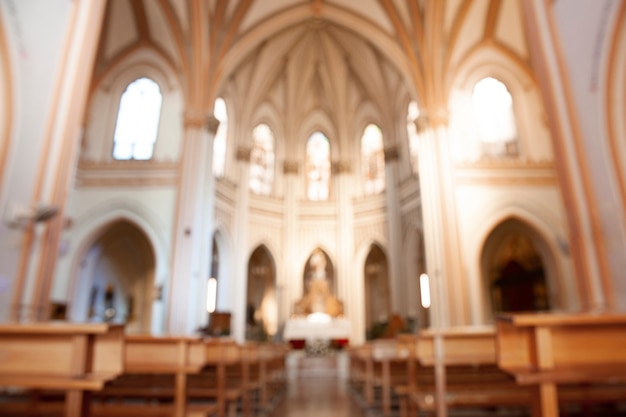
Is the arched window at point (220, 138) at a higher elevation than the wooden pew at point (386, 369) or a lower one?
higher

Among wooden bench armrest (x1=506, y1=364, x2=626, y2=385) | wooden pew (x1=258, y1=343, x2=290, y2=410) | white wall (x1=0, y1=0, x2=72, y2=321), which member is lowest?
wooden pew (x1=258, y1=343, x2=290, y2=410)

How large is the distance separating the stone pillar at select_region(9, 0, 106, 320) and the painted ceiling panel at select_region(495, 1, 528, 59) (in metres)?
12.6

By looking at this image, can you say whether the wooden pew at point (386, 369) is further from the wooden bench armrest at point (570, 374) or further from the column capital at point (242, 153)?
the column capital at point (242, 153)

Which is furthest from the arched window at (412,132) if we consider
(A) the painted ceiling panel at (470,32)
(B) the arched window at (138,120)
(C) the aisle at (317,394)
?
(B) the arched window at (138,120)

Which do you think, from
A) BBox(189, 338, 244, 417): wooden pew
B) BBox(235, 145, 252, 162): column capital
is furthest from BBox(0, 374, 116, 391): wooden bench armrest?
BBox(235, 145, 252, 162): column capital

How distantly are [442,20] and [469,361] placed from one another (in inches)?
503

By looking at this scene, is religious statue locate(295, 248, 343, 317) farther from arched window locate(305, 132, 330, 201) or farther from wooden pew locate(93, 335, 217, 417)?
wooden pew locate(93, 335, 217, 417)

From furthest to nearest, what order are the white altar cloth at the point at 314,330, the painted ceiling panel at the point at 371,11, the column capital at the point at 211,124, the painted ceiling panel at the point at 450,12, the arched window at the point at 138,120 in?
1. the white altar cloth at the point at 314,330
2. the painted ceiling panel at the point at 371,11
3. the arched window at the point at 138,120
4. the column capital at the point at 211,124
5. the painted ceiling panel at the point at 450,12

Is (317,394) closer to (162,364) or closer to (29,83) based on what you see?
(162,364)

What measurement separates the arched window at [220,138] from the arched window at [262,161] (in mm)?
1964

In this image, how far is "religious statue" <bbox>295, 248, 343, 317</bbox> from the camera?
18219 mm

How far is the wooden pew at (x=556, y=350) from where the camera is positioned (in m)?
2.56

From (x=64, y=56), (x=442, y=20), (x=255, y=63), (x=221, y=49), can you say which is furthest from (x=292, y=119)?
(x=64, y=56)

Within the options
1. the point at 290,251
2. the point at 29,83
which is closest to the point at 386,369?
the point at 29,83
